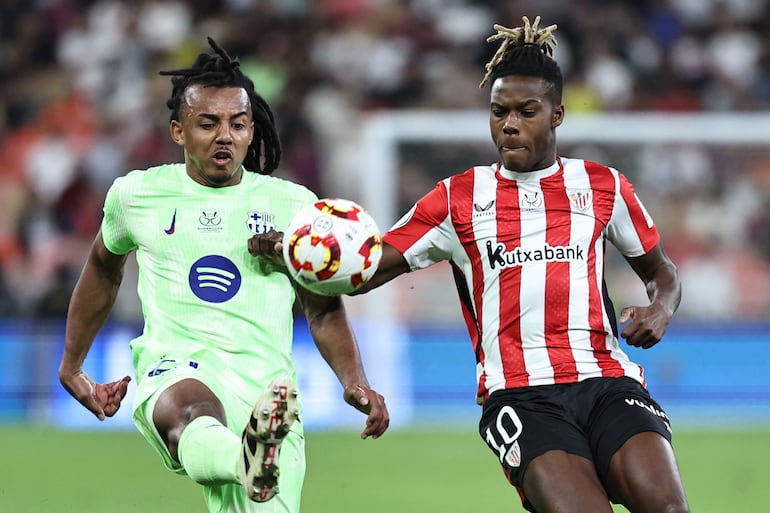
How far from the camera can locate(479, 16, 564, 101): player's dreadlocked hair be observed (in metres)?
5.54

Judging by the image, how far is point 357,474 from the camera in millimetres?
10023

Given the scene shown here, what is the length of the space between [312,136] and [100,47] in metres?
3.41

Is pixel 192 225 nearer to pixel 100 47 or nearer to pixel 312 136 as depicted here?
pixel 312 136

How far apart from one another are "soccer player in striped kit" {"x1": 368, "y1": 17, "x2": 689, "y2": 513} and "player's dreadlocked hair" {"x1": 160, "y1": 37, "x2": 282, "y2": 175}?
0.73 m

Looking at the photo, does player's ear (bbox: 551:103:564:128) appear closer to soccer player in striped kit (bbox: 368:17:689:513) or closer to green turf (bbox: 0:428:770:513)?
soccer player in striped kit (bbox: 368:17:689:513)

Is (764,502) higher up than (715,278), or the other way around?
(715,278)

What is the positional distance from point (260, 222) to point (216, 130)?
417 mm

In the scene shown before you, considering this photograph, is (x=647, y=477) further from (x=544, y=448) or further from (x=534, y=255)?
(x=534, y=255)

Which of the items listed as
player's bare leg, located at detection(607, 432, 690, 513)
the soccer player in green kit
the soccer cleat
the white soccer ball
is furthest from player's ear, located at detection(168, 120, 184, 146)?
player's bare leg, located at detection(607, 432, 690, 513)

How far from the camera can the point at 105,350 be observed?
13.1 meters

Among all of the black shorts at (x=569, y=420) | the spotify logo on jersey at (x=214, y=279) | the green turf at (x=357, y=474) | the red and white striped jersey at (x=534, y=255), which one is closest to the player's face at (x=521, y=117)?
the red and white striped jersey at (x=534, y=255)

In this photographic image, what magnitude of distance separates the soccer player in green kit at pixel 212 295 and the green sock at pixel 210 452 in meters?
0.05

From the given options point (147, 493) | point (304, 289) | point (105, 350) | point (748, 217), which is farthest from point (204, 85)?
point (748, 217)

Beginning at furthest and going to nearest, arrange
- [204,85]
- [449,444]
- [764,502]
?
[449,444]
[764,502]
[204,85]
